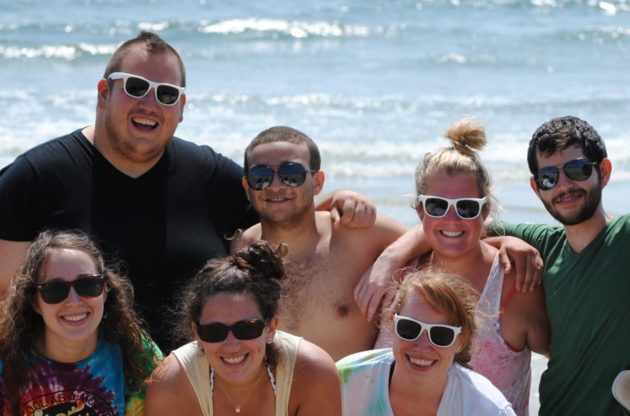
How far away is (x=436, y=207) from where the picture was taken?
15.4ft

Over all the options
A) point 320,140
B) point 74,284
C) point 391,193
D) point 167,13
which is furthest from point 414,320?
point 167,13

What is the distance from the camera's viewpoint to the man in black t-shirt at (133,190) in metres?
4.65

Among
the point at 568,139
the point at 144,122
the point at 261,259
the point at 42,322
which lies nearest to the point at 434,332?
the point at 261,259

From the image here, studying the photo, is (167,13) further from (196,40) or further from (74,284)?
(74,284)

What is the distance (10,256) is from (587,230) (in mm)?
2559

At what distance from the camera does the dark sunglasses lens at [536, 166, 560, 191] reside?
448 cm

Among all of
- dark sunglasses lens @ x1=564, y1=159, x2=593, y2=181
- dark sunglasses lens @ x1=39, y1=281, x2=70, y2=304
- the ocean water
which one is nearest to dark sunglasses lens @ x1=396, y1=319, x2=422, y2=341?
dark sunglasses lens @ x1=564, y1=159, x2=593, y2=181

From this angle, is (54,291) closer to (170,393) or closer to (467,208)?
(170,393)

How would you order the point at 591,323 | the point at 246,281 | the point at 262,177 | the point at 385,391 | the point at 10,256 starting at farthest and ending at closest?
the point at 262,177
the point at 10,256
the point at 591,323
the point at 385,391
the point at 246,281

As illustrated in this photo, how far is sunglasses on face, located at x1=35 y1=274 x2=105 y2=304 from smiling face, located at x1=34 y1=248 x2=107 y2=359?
1 cm

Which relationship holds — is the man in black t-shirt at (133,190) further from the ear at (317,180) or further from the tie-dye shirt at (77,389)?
the tie-dye shirt at (77,389)

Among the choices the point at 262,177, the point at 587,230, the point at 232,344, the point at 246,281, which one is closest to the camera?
the point at 232,344

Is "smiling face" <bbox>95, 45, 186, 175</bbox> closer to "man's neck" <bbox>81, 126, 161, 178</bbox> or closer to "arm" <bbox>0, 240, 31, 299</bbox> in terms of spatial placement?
"man's neck" <bbox>81, 126, 161, 178</bbox>

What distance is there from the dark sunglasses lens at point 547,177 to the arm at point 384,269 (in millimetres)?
667
